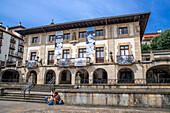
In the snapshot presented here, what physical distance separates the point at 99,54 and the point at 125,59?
3.67 metres

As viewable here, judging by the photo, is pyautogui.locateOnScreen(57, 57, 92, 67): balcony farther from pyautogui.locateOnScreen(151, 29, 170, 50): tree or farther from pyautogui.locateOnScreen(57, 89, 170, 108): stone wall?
pyautogui.locateOnScreen(151, 29, 170, 50): tree

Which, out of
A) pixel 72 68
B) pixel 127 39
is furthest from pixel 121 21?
pixel 72 68

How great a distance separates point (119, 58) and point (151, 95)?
9467 millimetres

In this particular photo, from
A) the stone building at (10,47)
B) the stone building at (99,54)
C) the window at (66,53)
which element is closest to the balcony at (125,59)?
the stone building at (99,54)

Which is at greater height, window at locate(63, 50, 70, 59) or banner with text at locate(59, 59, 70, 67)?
window at locate(63, 50, 70, 59)

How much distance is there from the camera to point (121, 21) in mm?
19234

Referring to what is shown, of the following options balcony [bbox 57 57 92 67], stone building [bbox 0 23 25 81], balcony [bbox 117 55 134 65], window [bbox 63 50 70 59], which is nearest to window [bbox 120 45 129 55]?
balcony [bbox 117 55 134 65]

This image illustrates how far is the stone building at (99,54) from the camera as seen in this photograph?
17.6 m

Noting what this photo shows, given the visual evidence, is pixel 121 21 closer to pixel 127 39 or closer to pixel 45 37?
pixel 127 39

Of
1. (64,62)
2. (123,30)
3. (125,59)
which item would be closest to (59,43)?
(64,62)

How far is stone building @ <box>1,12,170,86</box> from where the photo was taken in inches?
694

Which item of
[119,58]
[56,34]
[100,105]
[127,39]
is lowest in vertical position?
[100,105]

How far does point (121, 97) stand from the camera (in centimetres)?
909

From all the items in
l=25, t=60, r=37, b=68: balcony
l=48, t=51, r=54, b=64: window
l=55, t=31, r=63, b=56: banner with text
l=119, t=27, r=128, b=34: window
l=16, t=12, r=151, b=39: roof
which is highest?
l=16, t=12, r=151, b=39: roof
